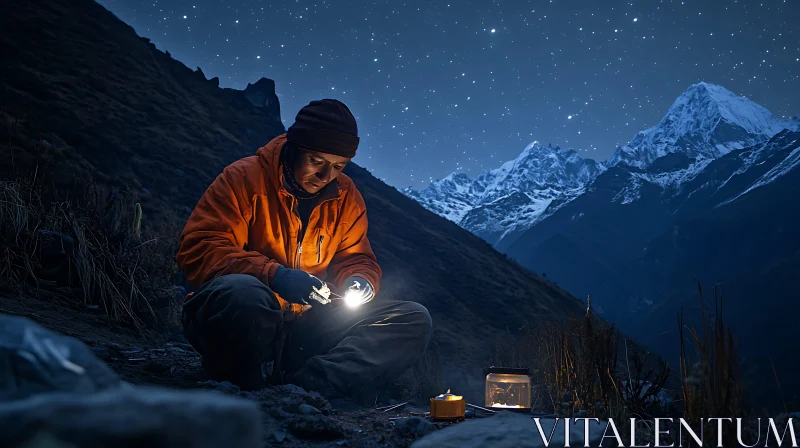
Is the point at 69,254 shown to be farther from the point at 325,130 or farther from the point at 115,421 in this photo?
the point at 115,421

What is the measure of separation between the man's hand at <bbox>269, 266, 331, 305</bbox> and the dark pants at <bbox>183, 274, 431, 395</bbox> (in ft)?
0.23

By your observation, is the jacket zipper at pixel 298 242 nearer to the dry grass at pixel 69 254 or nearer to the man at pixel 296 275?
the man at pixel 296 275

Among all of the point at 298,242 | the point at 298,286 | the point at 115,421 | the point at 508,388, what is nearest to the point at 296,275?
the point at 298,286

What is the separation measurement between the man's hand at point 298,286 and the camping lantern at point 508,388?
3.82 feet

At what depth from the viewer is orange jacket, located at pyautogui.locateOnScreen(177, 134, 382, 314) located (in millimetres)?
2719

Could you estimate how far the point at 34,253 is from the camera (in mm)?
3412

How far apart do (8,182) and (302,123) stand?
2.38m

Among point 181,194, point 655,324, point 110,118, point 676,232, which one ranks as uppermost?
point 676,232

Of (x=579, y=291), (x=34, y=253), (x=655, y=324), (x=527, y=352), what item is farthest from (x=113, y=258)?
(x=579, y=291)

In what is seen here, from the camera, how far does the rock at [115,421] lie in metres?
0.48

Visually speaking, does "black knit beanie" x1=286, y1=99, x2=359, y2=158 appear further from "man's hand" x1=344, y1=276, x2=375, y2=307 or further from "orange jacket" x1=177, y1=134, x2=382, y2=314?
"man's hand" x1=344, y1=276, x2=375, y2=307

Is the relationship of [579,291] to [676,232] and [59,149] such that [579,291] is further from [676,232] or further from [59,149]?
[59,149]

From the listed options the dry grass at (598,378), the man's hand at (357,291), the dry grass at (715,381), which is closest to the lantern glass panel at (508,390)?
the dry grass at (598,378)

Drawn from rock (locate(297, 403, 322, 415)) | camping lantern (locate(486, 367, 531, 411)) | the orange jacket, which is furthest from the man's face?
camping lantern (locate(486, 367, 531, 411))
